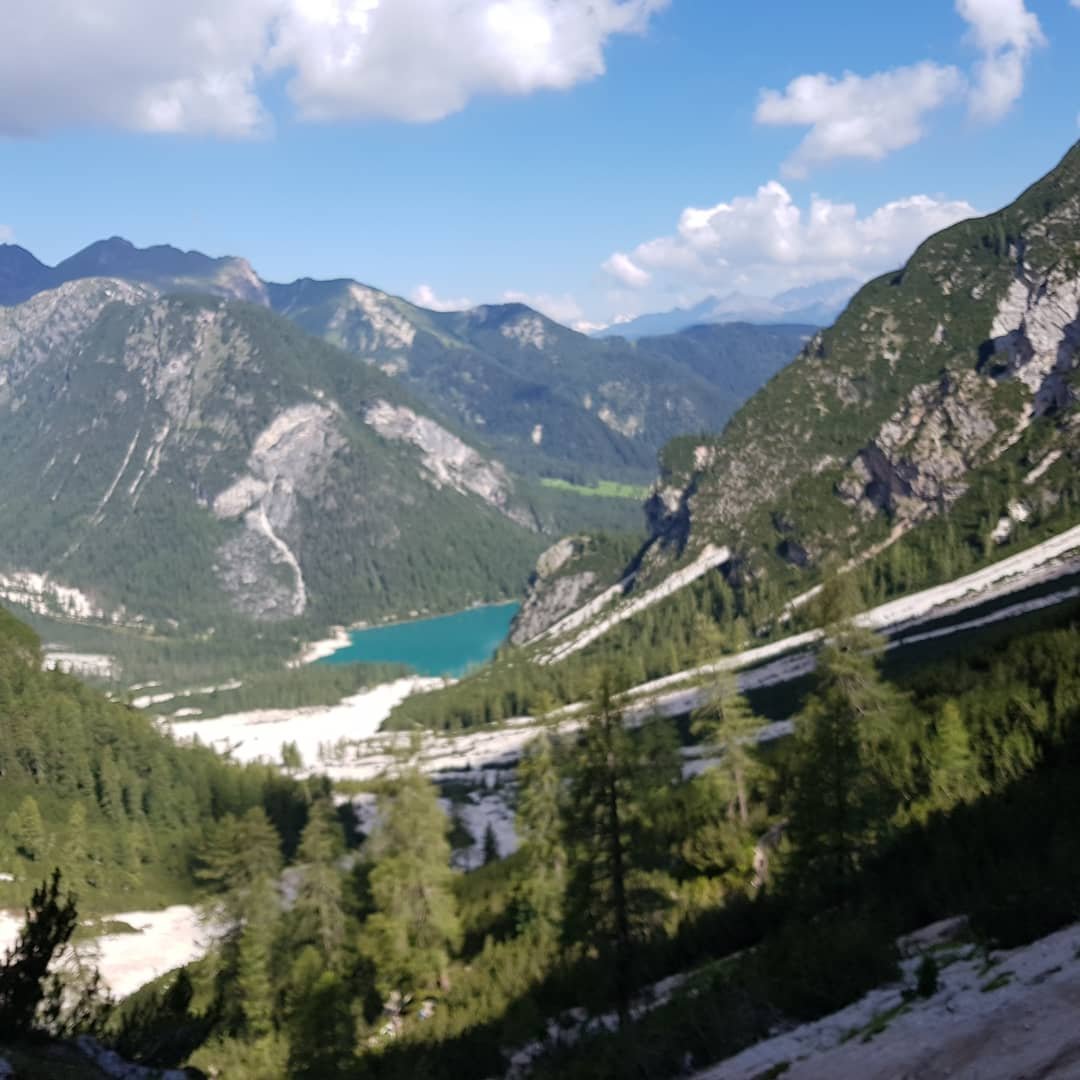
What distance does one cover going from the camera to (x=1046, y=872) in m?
18.7

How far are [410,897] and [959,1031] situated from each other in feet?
93.5

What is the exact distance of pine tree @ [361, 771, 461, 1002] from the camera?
118 feet

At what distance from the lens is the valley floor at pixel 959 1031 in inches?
400

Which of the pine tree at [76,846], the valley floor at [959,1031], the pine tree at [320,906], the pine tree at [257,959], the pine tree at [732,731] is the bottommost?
the pine tree at [76,846]

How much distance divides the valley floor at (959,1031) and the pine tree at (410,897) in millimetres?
23683

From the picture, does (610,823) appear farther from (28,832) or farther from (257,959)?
(28,832)

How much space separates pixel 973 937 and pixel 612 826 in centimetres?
1211

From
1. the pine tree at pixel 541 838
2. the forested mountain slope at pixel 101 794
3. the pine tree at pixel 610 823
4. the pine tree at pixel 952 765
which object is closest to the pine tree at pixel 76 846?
the forested mountain slope at pixel 101 794

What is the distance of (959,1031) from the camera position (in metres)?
11.6

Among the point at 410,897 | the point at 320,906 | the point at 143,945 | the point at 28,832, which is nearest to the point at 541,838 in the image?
the point at 410,897

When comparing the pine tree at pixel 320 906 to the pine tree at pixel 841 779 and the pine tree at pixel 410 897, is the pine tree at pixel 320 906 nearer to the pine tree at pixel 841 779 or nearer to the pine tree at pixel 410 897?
the pine tree at pixel 410 897

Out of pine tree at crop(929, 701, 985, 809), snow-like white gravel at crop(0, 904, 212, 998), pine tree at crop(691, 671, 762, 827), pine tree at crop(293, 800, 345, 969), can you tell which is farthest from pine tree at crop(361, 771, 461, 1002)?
snow-like white gravel at crop(0, 904, 212, 998)

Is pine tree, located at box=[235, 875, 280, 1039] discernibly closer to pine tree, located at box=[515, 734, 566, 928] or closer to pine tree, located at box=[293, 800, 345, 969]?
pine tree, located at box=[293, 800, 345, 969]

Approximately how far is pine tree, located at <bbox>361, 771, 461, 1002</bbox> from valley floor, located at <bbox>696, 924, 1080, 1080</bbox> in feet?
77.7
